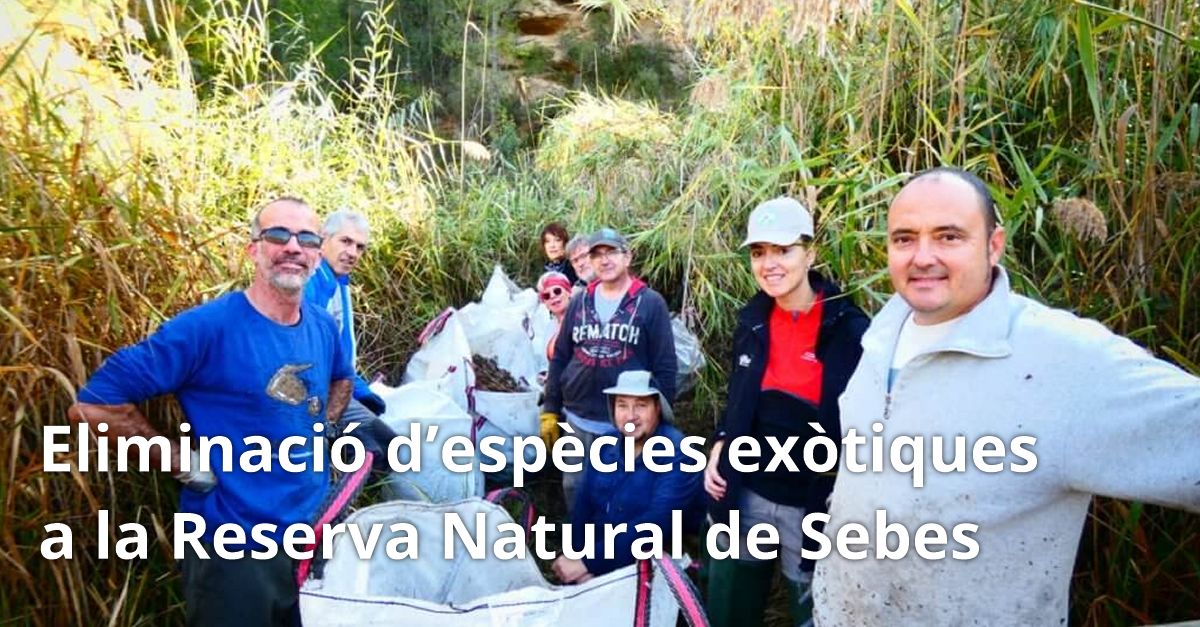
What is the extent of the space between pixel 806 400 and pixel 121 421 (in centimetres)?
173

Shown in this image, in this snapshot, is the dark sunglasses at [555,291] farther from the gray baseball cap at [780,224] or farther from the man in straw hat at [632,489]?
the gray baseball cap at [780,224]

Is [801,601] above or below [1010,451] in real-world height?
below

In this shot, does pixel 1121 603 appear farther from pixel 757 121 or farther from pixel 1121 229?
pixel 757 121

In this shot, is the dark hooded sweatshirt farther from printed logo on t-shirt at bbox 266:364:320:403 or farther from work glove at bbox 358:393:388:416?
printed logo on t-shirt at bbox 266:364:320:403

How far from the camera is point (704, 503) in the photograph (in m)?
2.94

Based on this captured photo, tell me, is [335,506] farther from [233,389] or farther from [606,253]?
[606,253]

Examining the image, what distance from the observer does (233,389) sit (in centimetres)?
214

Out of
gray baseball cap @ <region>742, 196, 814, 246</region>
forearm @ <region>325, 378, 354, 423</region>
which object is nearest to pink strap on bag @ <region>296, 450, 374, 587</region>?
forearm @ <region>325, 378, 354, 423</region>

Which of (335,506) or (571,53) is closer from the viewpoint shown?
(335,506)

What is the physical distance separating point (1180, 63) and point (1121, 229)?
433mm

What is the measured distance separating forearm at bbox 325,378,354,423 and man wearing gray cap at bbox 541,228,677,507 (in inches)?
44.5

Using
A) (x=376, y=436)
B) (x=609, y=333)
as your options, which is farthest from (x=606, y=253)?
(x=376, y=436)

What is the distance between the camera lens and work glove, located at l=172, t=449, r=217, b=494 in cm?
211

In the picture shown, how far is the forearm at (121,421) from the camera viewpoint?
2039mm
